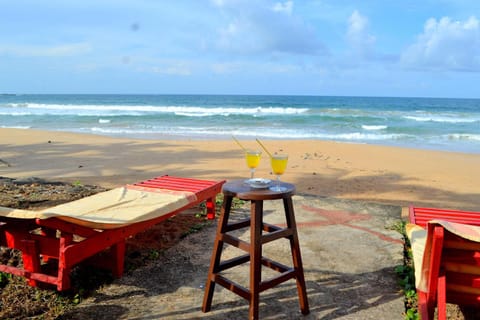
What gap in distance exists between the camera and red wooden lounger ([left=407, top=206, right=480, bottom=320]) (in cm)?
193

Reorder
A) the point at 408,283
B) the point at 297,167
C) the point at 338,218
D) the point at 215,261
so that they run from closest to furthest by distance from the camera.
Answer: the point at 215,261
the point at 408,283
the point at 338,218
the point at 297,167

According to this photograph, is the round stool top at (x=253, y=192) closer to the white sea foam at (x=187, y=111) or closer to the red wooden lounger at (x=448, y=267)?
the red wooden lounger at (x=448, y=267)

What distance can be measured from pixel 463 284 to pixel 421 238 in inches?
19.8

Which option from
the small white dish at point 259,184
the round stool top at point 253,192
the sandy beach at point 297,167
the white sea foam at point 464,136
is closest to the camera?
the round stool top at point 253,192

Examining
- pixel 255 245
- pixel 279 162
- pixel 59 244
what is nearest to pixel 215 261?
pixel 255 245

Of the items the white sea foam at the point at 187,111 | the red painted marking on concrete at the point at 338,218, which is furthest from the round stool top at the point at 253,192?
the white sea foam at the point at 187,111

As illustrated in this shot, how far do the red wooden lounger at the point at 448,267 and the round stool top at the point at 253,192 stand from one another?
780mm

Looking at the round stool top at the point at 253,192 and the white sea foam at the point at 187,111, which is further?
the white sea foam at the point at 187,111

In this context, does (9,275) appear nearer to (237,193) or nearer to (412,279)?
(237,193)

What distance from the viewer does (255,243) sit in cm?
233

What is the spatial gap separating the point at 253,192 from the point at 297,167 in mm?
6498

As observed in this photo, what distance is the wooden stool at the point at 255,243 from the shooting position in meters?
2.35

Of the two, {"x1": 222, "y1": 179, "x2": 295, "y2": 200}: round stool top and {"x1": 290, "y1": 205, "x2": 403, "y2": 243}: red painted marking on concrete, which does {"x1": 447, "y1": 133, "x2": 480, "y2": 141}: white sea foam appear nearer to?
{"x1": 290, "y1": 205, "x2": 403, "y2": 243}: red painted marking on concrete

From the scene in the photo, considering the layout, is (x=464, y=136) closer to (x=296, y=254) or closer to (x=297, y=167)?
(x=297, y=167)
